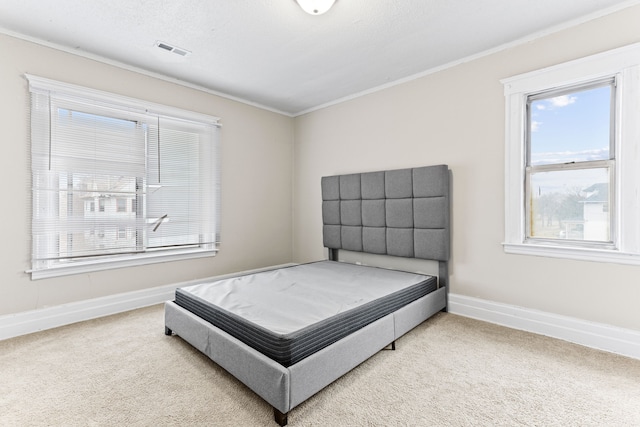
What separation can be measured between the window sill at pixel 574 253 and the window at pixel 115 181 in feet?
10.6

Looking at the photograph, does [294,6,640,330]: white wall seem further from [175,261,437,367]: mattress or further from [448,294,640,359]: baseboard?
[175,261,437,367]: mattress

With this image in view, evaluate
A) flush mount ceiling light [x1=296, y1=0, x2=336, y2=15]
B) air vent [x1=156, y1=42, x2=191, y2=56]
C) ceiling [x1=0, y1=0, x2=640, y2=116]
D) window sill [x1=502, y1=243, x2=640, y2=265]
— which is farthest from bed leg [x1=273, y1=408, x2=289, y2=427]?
air vent [x1=156, y1=42, x2=191, y2=56]

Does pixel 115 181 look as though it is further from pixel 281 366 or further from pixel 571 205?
pixel 571 205

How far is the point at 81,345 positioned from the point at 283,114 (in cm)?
359

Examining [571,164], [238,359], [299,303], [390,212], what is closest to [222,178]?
[390,212]

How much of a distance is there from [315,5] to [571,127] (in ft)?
7.37

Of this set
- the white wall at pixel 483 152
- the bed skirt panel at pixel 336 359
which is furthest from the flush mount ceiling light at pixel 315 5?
the bed skirt panel at pixel 336 359

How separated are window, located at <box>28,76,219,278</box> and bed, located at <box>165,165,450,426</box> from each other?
108 centimetres

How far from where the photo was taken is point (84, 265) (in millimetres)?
2809

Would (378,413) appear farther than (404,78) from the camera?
No

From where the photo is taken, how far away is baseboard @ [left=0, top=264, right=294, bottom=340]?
2473mm

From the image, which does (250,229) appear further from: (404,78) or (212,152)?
(404,78)

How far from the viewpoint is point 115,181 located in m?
3.00

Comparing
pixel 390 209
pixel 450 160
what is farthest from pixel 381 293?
pixel 450 160
